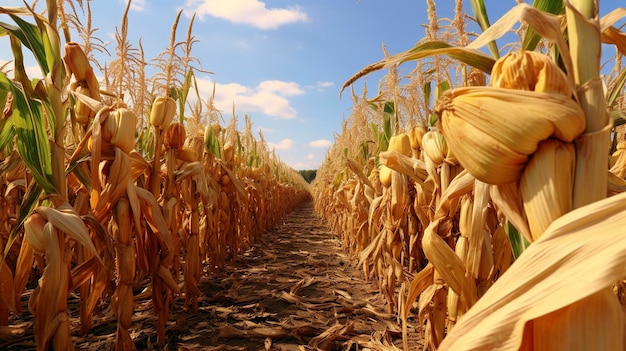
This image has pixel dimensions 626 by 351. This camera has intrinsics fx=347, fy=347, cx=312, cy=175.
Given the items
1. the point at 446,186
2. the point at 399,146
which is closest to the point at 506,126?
the point at 446,186

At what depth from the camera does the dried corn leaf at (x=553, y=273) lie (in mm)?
395

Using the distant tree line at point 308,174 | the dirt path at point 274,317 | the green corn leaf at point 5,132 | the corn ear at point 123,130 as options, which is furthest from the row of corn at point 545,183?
the distant tree line at point 308,174

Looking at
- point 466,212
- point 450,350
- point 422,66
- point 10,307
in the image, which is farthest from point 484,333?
point 10,307

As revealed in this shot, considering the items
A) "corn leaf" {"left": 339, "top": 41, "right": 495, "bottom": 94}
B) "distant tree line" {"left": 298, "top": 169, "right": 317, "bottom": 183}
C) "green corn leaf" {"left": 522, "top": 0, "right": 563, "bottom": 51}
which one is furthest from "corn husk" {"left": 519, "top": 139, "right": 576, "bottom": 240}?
"distant tree line" {"left": 298, "top": 169, "right": 317, "bottom": 183}

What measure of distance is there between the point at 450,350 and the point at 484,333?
2.2 inches

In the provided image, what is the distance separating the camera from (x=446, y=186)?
1.48 meters

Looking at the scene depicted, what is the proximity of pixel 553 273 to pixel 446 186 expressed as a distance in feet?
3.63

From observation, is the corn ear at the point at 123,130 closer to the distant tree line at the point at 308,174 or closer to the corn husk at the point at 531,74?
the corn husk at the point at 531,74

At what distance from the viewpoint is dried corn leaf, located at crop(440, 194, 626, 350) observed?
0.39 metres

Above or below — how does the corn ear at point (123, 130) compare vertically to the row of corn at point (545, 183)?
above

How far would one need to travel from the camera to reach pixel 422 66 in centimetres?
199

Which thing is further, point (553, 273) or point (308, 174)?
point (308, 174)

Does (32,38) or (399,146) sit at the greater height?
(32,38)

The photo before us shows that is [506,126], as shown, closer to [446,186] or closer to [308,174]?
[446,186]
